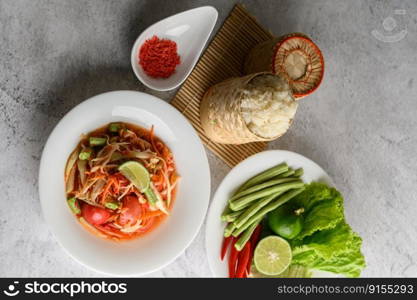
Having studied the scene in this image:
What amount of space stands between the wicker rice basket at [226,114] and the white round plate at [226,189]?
19cm

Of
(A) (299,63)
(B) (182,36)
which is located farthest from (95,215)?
(A) (299,63)

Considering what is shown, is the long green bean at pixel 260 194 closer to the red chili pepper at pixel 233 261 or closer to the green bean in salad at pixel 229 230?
the green bean in salad at pixel 229 230

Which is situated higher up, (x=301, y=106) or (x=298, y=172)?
(x=301, y=106)

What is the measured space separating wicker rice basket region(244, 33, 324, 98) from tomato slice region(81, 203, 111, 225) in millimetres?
1154

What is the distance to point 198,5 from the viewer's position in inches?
113

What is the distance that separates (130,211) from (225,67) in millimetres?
1045

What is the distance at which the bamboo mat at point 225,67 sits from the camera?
9.29ft

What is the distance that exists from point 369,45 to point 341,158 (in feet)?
2.48

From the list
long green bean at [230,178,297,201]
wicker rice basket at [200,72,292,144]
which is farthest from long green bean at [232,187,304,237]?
wicker rice basket at [200,72,292,144]

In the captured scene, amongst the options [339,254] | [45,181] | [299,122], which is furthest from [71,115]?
[339,254]

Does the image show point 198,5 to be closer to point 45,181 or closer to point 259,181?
point 259,181

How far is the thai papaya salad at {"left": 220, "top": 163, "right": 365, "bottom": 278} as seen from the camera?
8.81ft

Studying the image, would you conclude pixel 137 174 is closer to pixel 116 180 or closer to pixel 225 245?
pixel 116 180

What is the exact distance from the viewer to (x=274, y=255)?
2.68 meters
